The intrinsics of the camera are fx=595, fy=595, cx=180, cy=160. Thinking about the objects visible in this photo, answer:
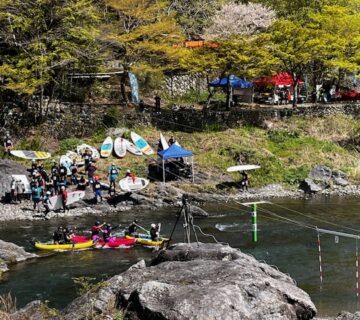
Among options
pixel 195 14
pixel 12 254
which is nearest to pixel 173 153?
Answer: pixel 12 254

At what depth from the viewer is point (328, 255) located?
2266cm

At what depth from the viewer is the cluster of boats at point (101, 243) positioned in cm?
2439

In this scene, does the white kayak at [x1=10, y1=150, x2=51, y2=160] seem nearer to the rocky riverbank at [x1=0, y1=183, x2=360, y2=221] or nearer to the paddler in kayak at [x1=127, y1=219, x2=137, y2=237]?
the rocky riverbank at [x1=0, y1=183, x2=360, y2=221]

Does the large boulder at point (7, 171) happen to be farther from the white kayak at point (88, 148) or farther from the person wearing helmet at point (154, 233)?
the person wearing helmet at point (154, 233)

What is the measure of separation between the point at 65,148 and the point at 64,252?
45.8 feet

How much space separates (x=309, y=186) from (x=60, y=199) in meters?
14.5

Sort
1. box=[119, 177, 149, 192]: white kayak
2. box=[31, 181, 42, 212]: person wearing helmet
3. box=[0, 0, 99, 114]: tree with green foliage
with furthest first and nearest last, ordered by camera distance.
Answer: box=[0, 0, 99, 114]: tree with green foliage, box=[119, 177, 149, 192]: white kayak, box=[31, 181, 42, 212]: person wearing helmet

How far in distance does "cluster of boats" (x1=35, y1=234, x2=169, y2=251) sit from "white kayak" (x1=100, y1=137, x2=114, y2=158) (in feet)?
38.6

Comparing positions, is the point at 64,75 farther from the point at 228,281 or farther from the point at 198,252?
the point at 228,281

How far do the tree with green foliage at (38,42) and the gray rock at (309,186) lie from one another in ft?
53.8

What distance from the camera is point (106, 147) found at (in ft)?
122

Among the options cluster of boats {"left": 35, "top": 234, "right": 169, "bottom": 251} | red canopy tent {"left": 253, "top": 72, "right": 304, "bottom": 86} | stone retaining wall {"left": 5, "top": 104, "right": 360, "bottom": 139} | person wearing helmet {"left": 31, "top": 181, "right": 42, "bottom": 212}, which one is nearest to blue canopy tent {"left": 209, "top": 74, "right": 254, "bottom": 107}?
red canopy tent {"left": 253, "top": 72, "right": 304, "bottom": 86}

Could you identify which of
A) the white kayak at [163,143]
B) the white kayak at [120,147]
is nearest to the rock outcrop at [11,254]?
the white kayak at [120,147]

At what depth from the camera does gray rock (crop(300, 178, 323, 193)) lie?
34.9 meters
